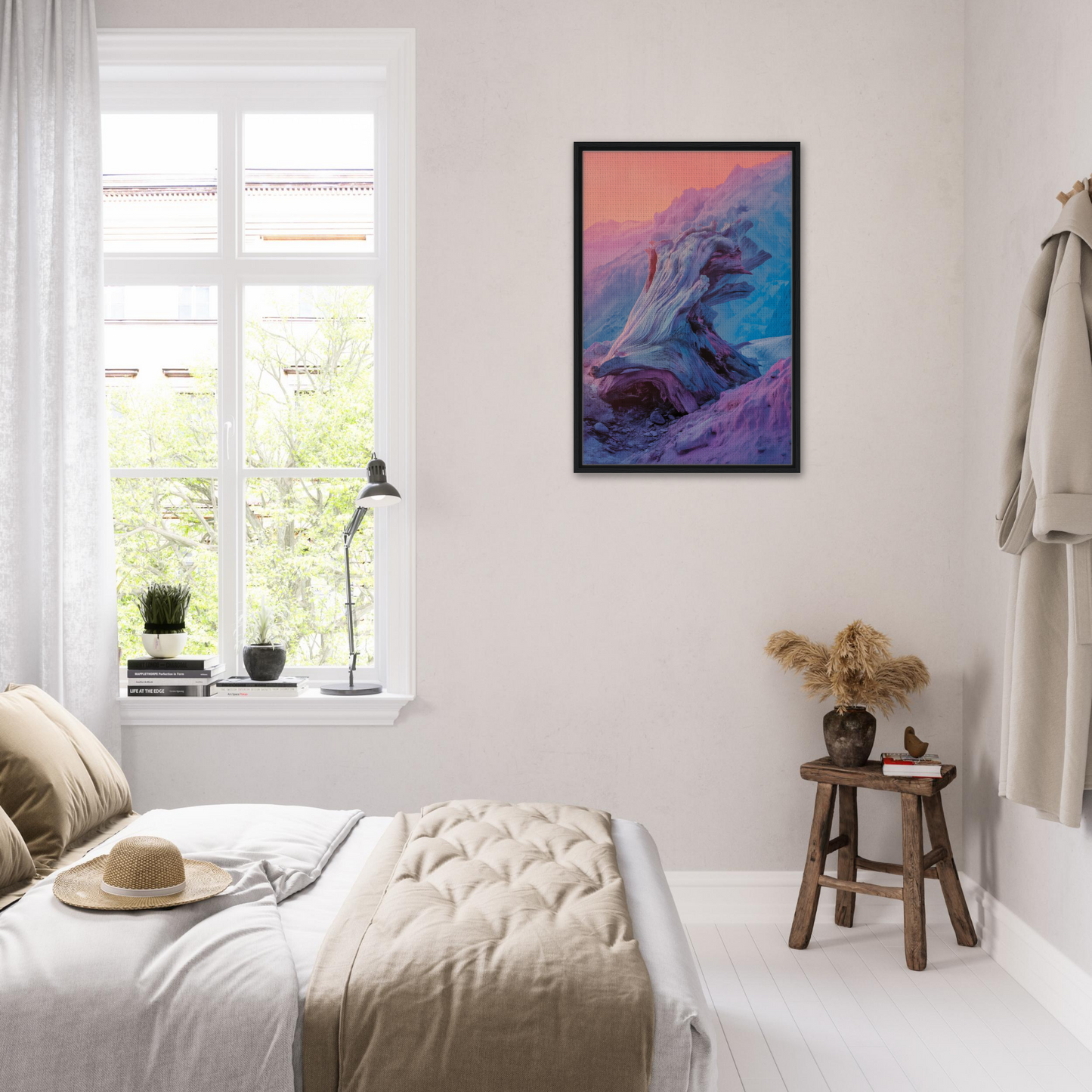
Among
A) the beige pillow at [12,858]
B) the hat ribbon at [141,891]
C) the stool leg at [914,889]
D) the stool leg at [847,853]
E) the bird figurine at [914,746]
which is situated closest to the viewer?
the hat ribbon at [141,891]

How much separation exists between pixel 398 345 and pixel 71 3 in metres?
1.42

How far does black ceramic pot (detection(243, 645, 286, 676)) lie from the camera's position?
9.82 feet

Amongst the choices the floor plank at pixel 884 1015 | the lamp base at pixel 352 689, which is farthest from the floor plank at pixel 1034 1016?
the lamp base at pixel 352 689

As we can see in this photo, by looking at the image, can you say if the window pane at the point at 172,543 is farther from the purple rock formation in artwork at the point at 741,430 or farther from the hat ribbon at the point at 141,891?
the hat ribbon at the point at 141,891

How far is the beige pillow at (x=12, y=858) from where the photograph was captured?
1.71 m

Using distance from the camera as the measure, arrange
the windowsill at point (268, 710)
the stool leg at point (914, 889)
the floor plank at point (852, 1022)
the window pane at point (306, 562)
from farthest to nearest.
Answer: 1. the window pane at point (306, 562)
2. the windowsill at point (268, 710)
3. the stool leg at point (914, 889)
4. the floor plank at point (852, 1022)

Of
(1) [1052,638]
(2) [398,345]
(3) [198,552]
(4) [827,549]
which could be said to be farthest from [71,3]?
(1) [1052,638]

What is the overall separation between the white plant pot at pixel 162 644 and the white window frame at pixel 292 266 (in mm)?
143

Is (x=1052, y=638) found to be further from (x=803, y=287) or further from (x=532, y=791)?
(x=532, y=791)

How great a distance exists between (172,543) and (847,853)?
2325mm

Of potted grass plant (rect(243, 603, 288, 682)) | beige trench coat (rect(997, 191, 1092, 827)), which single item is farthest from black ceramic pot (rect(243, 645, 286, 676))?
beige trench coat (rect(997, 191, 1092, 827))

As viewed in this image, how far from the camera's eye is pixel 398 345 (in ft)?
9.91

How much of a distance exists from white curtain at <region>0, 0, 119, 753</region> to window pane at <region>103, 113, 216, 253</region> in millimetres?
254

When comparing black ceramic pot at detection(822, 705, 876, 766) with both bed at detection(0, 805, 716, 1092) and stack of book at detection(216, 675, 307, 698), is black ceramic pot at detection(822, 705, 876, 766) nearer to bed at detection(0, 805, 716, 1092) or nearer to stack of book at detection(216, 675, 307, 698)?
bed at detection(0, 805, 716, 1092)
